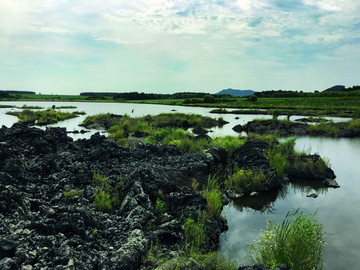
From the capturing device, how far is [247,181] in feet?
49.1

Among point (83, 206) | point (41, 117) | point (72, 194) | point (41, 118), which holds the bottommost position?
point (72, 194)

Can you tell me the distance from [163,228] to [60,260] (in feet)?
10.2

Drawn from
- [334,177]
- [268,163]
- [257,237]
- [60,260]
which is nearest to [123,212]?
[60,260]

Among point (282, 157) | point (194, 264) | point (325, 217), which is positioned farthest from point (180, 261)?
point (282, 157)

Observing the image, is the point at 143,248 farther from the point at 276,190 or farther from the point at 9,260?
the point at 276,190

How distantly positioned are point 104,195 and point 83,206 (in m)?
1.77

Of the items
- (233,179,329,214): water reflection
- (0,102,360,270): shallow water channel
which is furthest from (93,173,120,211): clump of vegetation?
(233,179,329,214): water reflection

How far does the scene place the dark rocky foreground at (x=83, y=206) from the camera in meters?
6.24

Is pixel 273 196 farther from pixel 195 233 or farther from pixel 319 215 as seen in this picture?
pixel 195 233

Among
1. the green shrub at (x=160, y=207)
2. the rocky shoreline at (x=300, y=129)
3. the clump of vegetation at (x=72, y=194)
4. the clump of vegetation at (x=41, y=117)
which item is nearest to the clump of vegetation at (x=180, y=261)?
the green shrub at (x=160, y=207)

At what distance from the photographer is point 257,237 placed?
33.0 ft

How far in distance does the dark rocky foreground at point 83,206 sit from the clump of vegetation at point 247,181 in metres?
1.76

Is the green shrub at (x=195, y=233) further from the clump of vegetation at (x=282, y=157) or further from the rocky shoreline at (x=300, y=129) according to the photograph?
the rocky shoreline at (x=300, y=129)

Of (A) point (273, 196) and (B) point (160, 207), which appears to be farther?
(A) point (273, 196)
